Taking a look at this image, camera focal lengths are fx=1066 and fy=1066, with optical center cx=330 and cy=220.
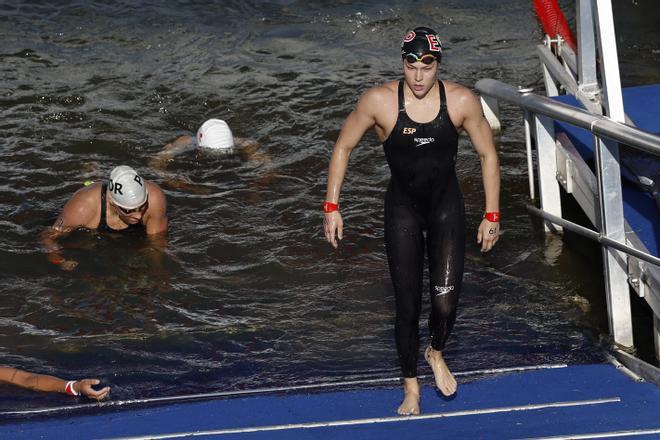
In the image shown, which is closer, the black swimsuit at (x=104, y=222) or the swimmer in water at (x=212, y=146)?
the black swimsuit at (x=104, y=222)

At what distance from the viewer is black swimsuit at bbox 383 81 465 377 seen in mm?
6098

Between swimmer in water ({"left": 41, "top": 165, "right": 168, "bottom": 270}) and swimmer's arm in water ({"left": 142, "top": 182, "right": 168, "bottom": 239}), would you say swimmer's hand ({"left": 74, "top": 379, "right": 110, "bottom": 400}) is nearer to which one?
swimmer in water ({"left": 41, "top": 165, "right": 168, "bottom": 270})

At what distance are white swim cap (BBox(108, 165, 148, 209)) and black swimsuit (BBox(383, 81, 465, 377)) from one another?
14.4ft

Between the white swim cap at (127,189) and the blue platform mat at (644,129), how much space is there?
3918mm

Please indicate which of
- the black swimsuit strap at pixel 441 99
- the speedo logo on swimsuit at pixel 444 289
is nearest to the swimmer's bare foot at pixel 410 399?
the speedo logo on swimsuit at pixel 444 289

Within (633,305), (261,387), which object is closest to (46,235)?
(261,387)

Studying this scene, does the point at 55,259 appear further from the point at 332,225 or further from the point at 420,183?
the point at 420,183

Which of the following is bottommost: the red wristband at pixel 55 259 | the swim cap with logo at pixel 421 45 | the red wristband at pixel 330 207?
the red wristband at pixel 330 207

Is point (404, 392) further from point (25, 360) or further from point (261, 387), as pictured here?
point (25, 360)

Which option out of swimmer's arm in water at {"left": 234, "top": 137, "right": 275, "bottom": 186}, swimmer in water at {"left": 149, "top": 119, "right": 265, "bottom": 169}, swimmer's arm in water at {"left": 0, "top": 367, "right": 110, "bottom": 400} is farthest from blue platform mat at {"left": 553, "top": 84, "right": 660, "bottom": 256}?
swimmer in water at {"left": 149, "top": 119, "right": 265, "bottom": 169}

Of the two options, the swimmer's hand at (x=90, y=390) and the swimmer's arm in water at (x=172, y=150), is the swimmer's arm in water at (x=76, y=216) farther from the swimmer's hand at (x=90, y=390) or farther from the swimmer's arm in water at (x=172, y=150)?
the swimmer's hand at (x=90, y=390)

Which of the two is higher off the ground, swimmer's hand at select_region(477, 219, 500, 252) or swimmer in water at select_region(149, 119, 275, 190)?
swimmer in water at select_region(149, 119, 275, 190)

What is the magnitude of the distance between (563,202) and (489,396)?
4304 millimetres

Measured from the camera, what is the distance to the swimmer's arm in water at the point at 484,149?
6062 mm
